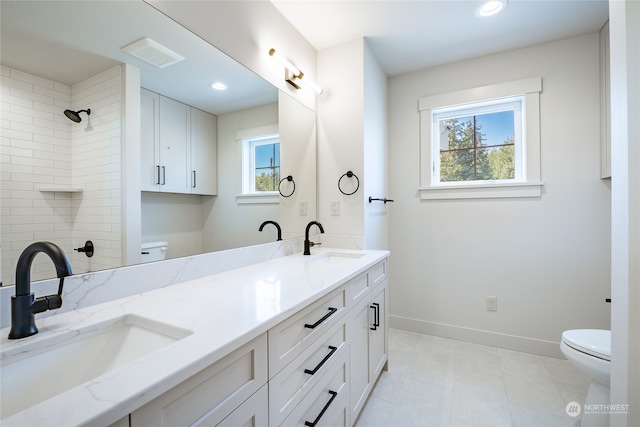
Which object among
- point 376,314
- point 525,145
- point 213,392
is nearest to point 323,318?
point 213,392

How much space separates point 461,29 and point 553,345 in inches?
97.4

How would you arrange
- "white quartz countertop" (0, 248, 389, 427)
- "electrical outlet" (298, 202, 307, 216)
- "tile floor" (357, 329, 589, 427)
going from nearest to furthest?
"white quartz countertop" (0, 248, 389, 427)
"tile floor" (357, 329, 589, 427)
"electrical outlet" (298, 202, 307, 216)

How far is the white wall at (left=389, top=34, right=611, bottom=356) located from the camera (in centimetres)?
209

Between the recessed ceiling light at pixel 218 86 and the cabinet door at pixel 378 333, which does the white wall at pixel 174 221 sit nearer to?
the recessed ceiling light at pixel 218 86

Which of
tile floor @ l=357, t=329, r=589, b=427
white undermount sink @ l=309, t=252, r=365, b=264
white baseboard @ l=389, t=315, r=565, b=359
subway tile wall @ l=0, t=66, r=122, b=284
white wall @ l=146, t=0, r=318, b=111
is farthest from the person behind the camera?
white baseboard @ l=389, t=315, r=565, b=359

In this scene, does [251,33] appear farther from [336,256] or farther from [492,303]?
[492,303]

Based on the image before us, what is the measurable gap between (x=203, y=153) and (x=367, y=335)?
4.26 ft

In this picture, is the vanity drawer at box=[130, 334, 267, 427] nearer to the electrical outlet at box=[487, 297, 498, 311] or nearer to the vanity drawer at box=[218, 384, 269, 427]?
the vanity drawer at box=[218, 384, 269, 427]

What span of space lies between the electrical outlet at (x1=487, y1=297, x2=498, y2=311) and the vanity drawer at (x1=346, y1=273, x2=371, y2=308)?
4.64 ft

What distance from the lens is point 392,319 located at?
2.75m

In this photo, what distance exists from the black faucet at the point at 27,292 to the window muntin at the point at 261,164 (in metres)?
1.01

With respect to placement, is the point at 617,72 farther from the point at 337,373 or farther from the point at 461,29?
the point at 337,373

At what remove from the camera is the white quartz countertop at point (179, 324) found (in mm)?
434

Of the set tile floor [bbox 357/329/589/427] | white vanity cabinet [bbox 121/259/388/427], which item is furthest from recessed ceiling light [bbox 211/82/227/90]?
tile floor [bbox 357/329/589/427]
